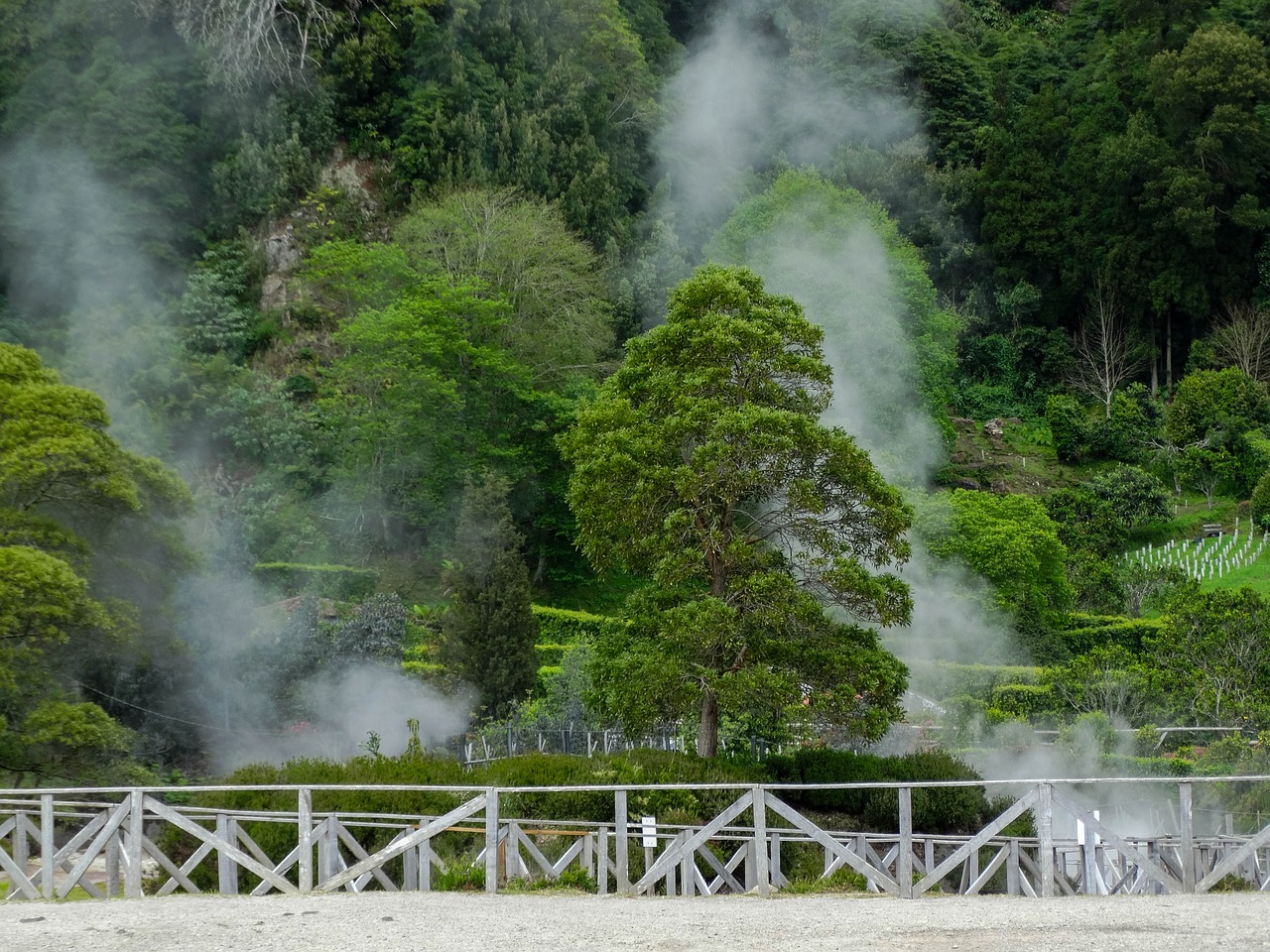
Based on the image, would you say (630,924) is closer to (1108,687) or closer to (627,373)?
(627,373)

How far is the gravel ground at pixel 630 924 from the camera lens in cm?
854

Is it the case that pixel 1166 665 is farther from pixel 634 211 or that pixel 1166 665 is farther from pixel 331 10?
pixel 331 10

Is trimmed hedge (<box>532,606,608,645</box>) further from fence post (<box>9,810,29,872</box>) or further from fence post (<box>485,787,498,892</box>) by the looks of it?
fence post (<box>485,787,498,892</box>)

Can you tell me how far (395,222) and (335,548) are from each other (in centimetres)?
1362

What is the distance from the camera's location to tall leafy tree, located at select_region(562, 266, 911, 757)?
65.7ft

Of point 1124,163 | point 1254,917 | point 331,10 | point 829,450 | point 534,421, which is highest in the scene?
point 331,10

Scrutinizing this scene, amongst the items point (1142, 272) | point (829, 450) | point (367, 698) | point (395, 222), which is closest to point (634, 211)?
point (395, 222)

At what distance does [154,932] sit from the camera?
921cm

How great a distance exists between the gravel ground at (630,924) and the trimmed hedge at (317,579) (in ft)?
77.7

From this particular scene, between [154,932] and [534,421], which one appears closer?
[154,932]

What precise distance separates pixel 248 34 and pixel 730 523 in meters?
31.0

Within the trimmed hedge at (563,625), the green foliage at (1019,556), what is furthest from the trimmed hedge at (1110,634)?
the trimmed hedge at (563,625)

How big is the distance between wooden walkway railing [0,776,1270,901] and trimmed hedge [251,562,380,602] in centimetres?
1724

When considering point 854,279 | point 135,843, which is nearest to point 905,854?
point 135,843
